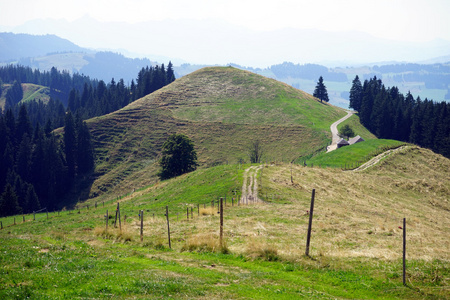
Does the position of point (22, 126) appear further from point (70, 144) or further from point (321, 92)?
point (321, 92)

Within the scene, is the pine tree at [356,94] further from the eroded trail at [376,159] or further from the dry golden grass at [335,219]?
the dry golden grass at [335,219]

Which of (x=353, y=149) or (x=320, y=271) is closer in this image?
(x=320, y=271)

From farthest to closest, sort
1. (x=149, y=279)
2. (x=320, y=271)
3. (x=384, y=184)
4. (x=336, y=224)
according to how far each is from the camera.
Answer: (x=384, y=184)
(x=336, y=224)
(x=320, y=271)
(x=149, y=279)

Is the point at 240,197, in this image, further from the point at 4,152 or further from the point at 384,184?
the point at 4,152

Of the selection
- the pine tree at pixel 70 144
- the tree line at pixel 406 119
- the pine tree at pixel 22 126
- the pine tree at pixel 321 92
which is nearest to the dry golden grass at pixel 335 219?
the tree line at pixel 406 119

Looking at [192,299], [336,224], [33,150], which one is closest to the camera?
[192,299]

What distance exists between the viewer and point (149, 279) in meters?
14.4

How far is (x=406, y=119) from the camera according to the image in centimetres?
12288

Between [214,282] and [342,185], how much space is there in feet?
142

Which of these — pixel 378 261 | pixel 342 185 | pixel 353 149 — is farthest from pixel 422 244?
pixel 353 149

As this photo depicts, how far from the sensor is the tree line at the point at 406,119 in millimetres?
109875

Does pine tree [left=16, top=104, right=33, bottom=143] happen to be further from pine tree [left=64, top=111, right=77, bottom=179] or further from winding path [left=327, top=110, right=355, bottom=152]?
winding path [left=327, top=110, right=355, bottom=152]

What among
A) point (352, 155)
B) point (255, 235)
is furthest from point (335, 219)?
point (352, 155)

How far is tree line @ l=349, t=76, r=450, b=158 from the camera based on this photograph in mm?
109875
